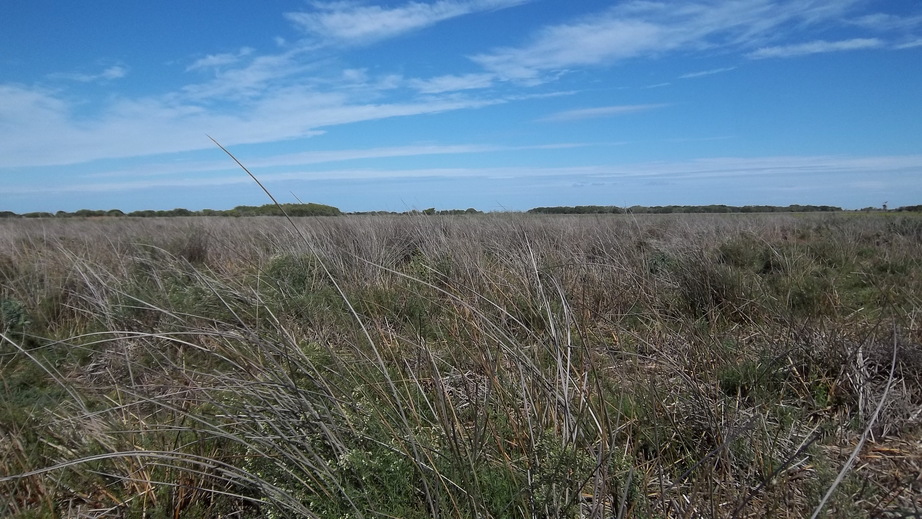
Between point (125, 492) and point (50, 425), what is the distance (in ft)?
2.27

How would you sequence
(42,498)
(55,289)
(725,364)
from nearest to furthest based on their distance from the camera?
(42,498), (725,364), (55,289)

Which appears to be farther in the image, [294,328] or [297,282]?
[297,282]

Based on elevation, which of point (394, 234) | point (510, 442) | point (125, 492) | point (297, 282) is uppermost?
point (394, 234)

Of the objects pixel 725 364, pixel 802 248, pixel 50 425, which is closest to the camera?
pixel 50 425

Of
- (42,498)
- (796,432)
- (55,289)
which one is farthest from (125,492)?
(55,289)

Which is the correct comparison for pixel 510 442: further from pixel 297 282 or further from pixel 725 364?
pixel 297 282

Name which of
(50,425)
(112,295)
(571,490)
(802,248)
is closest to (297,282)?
→ (112,295)

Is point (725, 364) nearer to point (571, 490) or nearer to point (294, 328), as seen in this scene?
point (571, 490)

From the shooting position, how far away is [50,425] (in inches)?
85.7

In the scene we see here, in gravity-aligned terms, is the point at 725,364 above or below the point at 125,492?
above

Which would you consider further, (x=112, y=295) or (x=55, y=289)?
(x=55, y=289)

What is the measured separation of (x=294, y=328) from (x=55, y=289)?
9.46 ft

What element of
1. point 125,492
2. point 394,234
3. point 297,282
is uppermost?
point 394,234

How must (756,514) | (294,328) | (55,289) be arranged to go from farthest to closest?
(55,289), (294,328), (756,514)
